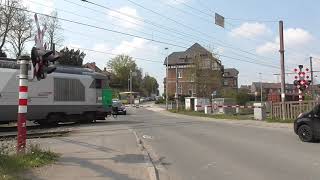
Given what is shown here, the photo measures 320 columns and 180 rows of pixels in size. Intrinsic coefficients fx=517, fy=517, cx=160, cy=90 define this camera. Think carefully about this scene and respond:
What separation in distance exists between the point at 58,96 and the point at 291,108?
47.9ft

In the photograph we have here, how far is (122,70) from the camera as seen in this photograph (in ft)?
474

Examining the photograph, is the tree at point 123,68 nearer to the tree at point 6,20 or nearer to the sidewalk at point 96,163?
the tree at point 6,20

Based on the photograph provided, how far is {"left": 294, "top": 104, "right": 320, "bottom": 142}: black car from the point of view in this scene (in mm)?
18109

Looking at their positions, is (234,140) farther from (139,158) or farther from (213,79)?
(213,79)

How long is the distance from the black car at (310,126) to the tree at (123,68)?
124497mm

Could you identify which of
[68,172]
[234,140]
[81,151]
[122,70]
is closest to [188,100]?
[234,140]

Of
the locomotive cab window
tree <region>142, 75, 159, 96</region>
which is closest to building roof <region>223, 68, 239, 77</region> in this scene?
tree <region>142, 75, 159, 96</region>

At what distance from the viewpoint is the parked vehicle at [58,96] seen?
90.5 feet

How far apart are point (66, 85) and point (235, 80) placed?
11688cm

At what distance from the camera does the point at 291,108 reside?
32.9m

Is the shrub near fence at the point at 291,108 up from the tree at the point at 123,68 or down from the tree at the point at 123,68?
down

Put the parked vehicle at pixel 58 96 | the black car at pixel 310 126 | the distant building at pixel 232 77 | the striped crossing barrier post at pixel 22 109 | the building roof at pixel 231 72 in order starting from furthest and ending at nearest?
1. the building roof at pixel 231 72
2. the distant building at pixel 232 77
3. the parked vehicle at pixel 58 96
4. the black car at pixel 310 126
5. the striped crossing barrier post at pixel 22 109

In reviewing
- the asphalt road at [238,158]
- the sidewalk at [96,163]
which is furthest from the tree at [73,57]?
the sidewalk at [96,163]

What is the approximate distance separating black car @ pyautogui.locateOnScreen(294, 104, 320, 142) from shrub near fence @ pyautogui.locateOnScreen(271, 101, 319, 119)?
12235mm
